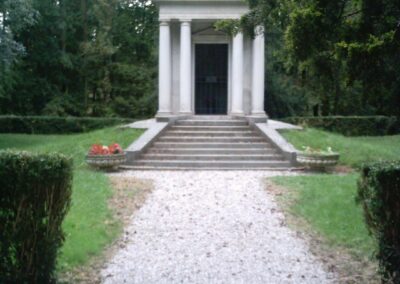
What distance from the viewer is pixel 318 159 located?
13.3 meters

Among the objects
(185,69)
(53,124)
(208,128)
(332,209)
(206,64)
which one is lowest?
(332,209)

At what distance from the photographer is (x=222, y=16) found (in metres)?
20.0

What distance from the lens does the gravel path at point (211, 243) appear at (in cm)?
541

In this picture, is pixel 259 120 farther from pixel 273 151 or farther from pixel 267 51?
pixel 267 51

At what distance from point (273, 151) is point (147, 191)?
6.26 metres

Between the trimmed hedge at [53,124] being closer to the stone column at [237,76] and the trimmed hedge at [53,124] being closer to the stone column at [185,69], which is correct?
the stone column at [185,69]

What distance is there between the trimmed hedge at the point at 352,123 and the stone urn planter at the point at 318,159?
41.5 feet

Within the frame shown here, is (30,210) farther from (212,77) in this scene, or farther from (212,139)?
(212,77)

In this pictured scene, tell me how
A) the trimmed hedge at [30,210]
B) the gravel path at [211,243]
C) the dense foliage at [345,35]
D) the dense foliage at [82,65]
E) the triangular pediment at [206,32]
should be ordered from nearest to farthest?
1. the trimmed hedge at [30,210]
2. the gravel path at [211,243]
3. the dense foliage at [345,35]
4. the triangular pediment at [206,32]
5. the dense foliage at [82,65]

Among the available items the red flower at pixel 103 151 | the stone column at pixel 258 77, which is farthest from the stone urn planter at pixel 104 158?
the stone column at pixel 258 77

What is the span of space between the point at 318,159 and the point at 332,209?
5141 millimetres

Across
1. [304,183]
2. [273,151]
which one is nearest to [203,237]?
[304,183]

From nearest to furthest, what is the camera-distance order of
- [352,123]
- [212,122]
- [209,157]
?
1. [209,157]
2. [212,122]
3. [352,123]

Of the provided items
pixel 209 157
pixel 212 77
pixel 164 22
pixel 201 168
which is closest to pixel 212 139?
pixel 209 157
